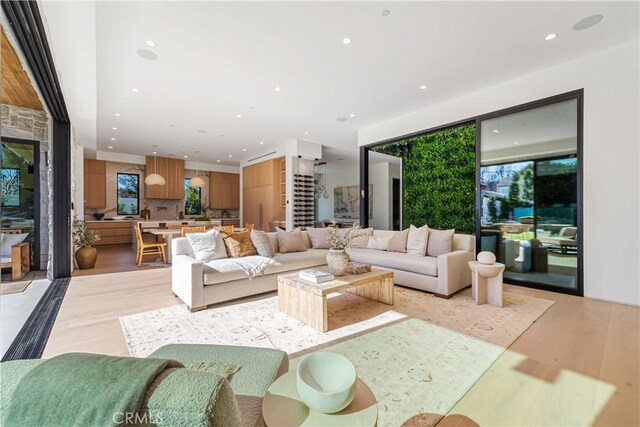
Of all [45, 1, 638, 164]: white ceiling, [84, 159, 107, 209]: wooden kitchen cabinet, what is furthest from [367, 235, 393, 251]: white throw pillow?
[84, 159, 107, 209]: wooden kitchen cabinet

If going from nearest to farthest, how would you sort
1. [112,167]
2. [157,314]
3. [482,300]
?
1. [157,314]
2. [482,300]
3. [112,167]

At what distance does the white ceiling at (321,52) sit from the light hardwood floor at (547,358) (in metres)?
3.13

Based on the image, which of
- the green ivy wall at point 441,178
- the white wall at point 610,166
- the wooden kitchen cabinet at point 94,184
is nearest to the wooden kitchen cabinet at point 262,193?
the green ivy wall at point 441,178

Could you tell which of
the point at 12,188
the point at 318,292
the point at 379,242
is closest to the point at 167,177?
the point at 12,188

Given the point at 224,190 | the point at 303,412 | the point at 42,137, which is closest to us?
the point at 303,412

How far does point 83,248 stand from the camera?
531cm

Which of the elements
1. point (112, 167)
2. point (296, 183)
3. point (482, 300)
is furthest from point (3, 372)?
point (112, 167)

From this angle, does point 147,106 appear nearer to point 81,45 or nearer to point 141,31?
point 81,45

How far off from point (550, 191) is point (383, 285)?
2.89 m

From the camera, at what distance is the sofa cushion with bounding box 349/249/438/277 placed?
12.4ft

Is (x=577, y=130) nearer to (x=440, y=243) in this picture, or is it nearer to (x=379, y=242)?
(x=440, y=243)

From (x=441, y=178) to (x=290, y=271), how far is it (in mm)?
4797

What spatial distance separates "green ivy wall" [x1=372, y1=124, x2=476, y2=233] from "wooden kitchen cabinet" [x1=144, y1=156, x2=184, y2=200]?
286 inches

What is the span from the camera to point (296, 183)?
788 centimetres
